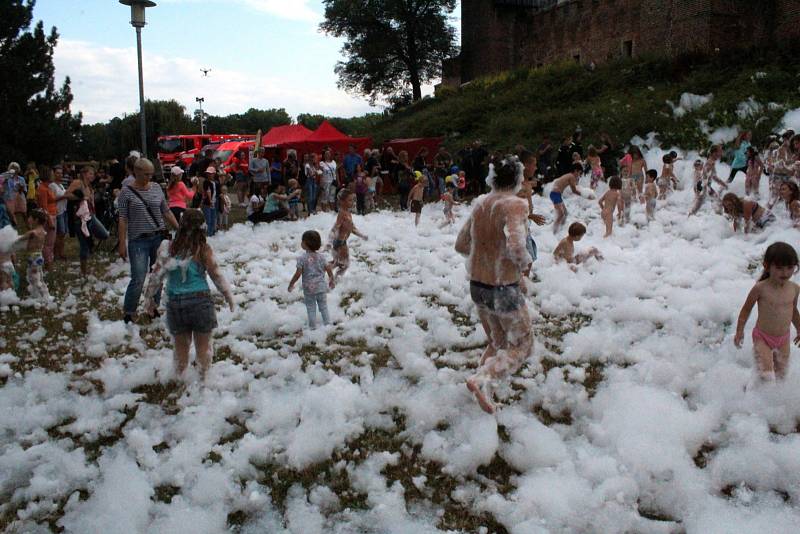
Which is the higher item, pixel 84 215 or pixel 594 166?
pixel 594 166

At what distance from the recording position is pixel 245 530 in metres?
3.57

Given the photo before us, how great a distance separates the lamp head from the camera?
534 inches

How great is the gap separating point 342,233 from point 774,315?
5.27 meters

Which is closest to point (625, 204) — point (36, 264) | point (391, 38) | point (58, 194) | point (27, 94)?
point (36, 264)

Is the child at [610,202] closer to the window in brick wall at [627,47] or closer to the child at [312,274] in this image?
the child at [312,274]

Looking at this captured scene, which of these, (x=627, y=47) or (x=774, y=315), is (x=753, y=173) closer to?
(x=774, y=315)

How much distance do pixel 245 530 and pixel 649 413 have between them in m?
2.99

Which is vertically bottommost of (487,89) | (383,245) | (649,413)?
(649,413)

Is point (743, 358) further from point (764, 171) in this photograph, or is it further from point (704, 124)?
point (704, 124)

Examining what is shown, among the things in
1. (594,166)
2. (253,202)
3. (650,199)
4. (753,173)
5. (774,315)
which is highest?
(594,166)

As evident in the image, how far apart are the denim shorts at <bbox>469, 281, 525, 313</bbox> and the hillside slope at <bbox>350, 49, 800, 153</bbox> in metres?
14.4

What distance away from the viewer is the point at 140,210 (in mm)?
6773

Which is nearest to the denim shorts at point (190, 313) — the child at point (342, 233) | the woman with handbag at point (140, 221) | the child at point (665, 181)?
the woman with handbag at point (140, 221)

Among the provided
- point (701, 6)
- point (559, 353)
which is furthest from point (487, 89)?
point (559, 353)
